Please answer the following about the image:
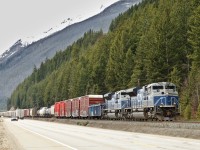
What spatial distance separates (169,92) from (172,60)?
32.7 meters

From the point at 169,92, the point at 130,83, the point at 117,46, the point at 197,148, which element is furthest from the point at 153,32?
the point at 197,148

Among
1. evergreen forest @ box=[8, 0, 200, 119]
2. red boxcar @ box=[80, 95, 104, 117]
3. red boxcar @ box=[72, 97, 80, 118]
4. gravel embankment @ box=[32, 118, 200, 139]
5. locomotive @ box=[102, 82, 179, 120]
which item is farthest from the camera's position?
red boxcar @ box=[72, 97, 80, 118]

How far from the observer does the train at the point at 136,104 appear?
156ft

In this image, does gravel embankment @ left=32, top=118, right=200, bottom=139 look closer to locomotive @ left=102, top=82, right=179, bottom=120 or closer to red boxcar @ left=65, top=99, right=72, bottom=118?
locomotive @ left=102, top=82, right=179, bottom=120

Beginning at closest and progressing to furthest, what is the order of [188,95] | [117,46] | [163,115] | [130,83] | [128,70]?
1. [163,115]
2. [188,95]
3. [130,83]
4. [128,70]
5. [117,46]

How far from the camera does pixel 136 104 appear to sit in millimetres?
54469

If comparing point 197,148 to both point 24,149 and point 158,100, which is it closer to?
point 24,149

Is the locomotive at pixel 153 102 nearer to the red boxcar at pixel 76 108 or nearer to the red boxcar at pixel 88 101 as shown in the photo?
the red boxcar at pixel 88 101

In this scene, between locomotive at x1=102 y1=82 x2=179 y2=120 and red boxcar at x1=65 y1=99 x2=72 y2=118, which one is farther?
red boxcar at x1=65 y1=99 x2=72 y2=118

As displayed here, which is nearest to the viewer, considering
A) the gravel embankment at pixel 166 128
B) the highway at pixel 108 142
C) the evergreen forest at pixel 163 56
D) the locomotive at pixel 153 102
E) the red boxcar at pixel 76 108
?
the highway at pixel 108 142

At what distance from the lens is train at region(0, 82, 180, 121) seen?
47.4 metres

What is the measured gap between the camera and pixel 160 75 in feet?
261

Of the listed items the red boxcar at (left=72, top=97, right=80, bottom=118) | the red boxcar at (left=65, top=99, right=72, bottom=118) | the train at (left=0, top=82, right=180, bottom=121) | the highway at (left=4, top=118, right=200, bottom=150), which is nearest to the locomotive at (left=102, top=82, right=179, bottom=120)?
the train at (left=0, top=82, right=180, bottom=121)

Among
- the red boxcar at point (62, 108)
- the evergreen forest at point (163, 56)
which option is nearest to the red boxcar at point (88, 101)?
the evergreen forest at point (163, 56)
